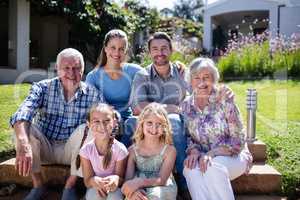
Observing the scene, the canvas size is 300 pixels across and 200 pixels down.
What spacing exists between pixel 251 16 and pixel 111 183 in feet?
65.2

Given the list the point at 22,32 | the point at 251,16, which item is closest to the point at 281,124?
the point at 22,32

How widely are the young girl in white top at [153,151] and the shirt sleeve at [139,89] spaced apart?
61 cm

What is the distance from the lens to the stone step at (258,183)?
3432 millimetres

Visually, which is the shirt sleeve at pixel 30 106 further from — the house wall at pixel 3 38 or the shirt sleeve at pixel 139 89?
the house wall at pixel 3 38

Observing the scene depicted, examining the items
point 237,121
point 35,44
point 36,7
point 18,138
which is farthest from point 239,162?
point 35,44

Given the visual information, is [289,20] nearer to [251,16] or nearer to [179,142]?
[251,16]

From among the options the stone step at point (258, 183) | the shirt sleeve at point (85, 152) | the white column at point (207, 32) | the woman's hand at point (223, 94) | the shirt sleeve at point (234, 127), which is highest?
the white column at point (207, 32)

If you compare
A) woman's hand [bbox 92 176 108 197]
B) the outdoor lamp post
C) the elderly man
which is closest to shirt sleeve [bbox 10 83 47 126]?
the elderly man

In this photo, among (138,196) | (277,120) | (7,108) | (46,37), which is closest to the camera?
Result: (138,196)

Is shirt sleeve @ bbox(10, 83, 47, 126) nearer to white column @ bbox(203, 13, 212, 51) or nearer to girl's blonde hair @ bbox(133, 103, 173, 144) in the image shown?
girl's blonde hair @ bbox(133, 103, 173, 144)

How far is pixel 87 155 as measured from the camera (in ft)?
10.1

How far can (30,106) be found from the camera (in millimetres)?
3236

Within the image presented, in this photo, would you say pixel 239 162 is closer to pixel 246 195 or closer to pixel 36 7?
pixel 246 195

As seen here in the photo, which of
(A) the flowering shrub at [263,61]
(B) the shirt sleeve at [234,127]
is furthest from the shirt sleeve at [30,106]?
(A) the flowering shrub at [263,61]
